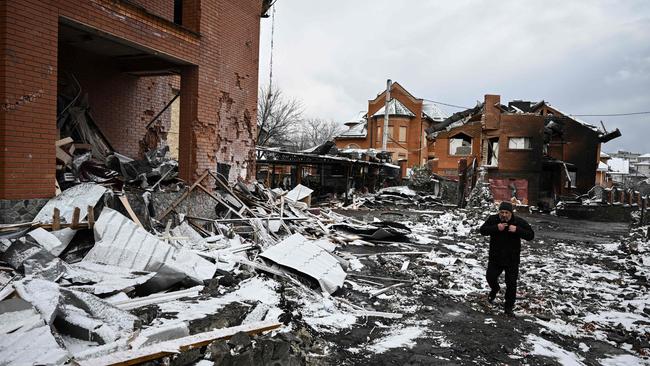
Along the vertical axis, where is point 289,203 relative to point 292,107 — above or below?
below

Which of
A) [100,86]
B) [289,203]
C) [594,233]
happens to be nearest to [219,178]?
[289,203]

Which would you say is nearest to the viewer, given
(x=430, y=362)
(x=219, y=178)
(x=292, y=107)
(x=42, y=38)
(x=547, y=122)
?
(x=430, y=362)

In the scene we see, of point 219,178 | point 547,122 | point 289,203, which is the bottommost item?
point 289,203

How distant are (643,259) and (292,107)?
116ft

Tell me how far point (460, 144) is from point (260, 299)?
32177mm

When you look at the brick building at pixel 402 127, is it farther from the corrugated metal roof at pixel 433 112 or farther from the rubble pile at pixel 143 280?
the rubble pile at pixel 143 280

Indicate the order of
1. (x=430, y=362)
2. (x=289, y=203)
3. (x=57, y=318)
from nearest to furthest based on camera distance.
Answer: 1. (x=57, y=318)
2. (x=430, y=362)
3. (x=289, y=203)

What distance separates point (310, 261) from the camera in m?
6.96

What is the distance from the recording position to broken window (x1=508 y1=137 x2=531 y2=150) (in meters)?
28.9

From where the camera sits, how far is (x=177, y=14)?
41.2ft

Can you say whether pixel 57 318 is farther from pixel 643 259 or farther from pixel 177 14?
pixel 643 259

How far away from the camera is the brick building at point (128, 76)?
5801 millimetres

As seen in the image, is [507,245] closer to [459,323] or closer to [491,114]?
[459,323]

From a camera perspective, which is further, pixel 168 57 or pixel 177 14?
pixel 177 14
